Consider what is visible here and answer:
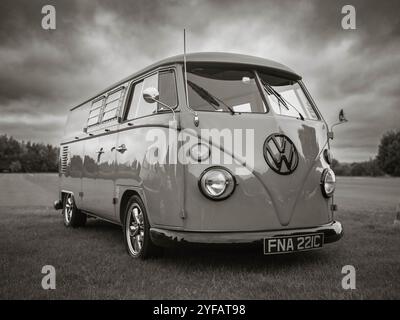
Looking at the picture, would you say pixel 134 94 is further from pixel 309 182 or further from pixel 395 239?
pixel 395 239

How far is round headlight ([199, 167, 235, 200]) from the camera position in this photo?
14.8 feet

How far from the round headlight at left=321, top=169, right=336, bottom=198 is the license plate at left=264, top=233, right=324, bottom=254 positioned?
538mm

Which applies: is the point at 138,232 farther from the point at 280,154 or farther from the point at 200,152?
the point at 280,154

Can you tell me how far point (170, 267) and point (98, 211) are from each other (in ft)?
7.94

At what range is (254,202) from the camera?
15.2 feet

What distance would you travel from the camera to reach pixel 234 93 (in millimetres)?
5188

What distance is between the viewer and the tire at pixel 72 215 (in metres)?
8.51

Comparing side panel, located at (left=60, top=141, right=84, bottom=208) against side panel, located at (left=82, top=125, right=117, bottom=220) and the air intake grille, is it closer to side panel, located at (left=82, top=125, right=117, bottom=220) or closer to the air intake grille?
the air intake grille

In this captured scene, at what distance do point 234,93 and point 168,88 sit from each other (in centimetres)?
78

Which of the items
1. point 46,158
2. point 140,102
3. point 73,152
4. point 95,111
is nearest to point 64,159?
point 73,152

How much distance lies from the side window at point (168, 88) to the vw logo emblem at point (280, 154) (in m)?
1.16

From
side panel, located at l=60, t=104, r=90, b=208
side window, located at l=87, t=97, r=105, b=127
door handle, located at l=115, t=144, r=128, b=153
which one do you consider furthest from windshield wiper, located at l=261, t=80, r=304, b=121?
side panel, located at l=60, t=104, r=90, b=208

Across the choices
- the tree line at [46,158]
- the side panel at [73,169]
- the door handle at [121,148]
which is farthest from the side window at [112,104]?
the tree line at [46,158]
